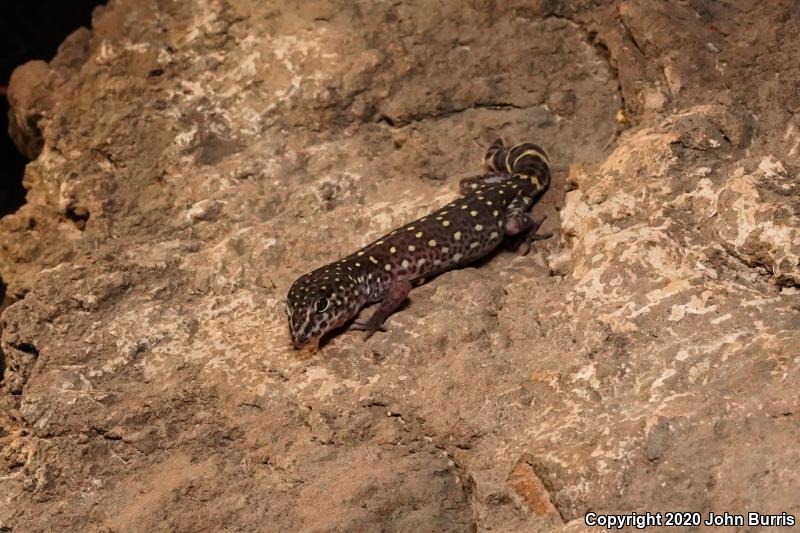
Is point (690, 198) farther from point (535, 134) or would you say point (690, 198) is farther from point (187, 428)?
point (187, 428)

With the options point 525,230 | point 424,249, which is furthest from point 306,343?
point 525,230

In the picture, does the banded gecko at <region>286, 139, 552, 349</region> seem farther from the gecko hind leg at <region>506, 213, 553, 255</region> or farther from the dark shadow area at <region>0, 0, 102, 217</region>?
the dark shadow area at <region>0, 0, 102, 217</region>

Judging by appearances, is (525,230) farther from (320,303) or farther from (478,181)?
(320,303)

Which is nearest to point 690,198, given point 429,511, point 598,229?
point 598,229

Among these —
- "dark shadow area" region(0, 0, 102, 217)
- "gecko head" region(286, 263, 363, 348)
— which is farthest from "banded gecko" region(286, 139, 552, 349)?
"dark shadow area" region(0, 0, 102, 217)

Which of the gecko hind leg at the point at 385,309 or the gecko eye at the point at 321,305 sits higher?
the gecko eye at the point at 321,305

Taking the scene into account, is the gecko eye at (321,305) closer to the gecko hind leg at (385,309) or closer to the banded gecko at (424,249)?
the banded gecko at (424,249)

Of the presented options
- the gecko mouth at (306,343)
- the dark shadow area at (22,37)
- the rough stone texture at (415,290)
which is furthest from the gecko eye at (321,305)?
the dark shadow area at (22,37)
